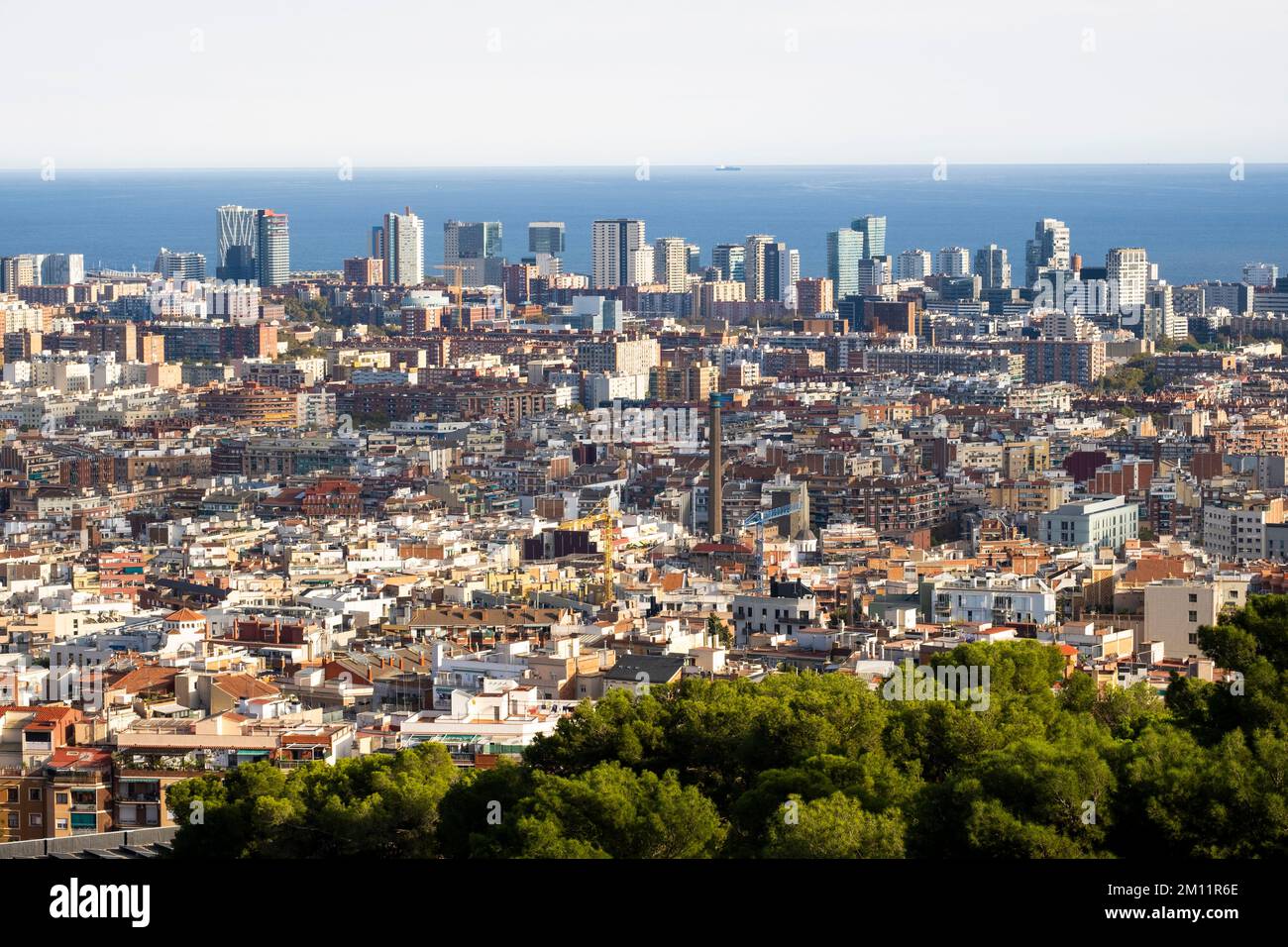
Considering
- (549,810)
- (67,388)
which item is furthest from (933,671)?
(67,388)

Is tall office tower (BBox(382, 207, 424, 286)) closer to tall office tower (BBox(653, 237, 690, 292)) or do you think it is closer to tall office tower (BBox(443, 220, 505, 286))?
tall office tower (BBox(443, 220, 505, 286))

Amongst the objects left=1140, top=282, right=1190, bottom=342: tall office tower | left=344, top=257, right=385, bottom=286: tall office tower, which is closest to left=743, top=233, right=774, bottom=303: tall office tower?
left=344, top=257, right=385, bottom=286: tall office tower

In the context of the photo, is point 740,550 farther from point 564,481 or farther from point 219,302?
point 219,302

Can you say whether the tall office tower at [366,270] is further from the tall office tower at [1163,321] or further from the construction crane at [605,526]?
the construction crane at [605,526]

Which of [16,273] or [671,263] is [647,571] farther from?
[671,263]

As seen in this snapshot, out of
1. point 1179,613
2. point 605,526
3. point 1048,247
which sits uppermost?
point 1048,247

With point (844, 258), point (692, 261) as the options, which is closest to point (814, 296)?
point (844, 258)
